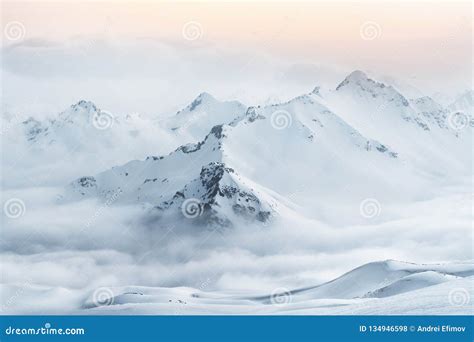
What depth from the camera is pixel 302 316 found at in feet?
93.6

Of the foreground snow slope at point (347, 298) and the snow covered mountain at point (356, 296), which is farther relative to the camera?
the snow covered mountain at point (356, 296)

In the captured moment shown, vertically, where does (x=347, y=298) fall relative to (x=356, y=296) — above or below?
above

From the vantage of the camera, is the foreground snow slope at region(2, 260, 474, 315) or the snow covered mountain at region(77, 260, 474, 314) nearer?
the foreground snow slope at region(2, 260, 474, 315)

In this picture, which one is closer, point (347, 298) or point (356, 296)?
point (356, 296)
